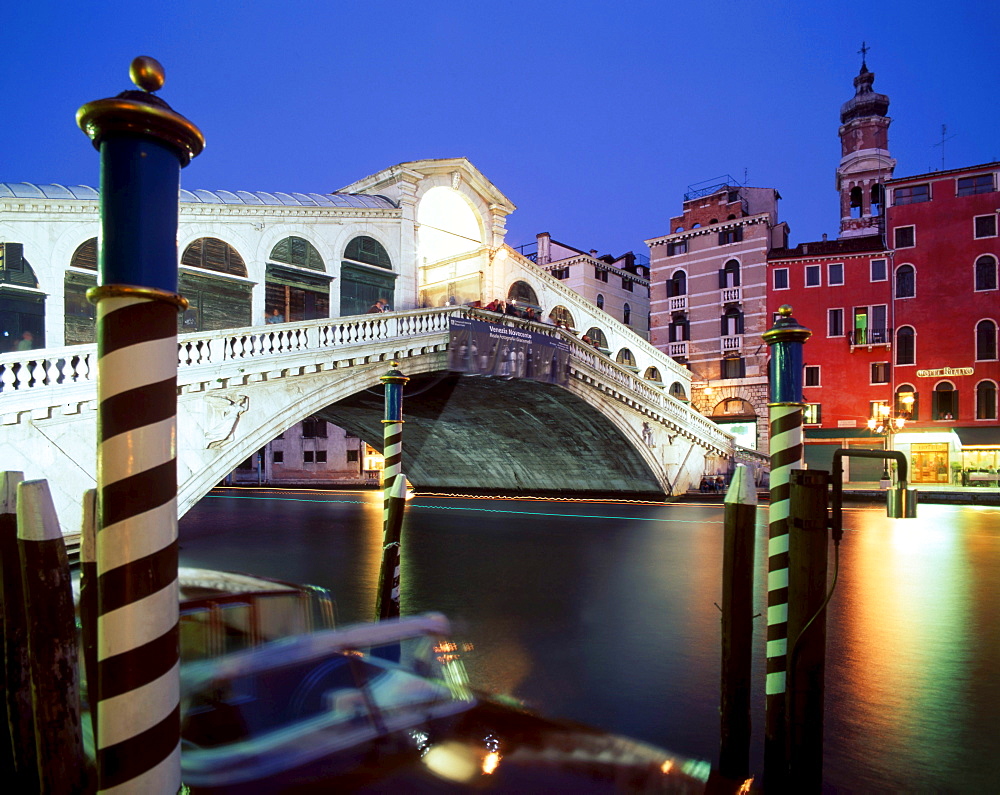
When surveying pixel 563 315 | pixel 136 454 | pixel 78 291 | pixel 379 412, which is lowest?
pixel 136 454

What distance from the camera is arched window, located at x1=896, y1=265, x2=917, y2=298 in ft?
83.7

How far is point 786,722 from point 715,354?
88.6ft

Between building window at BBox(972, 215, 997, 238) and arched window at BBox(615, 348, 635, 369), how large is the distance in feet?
42.2

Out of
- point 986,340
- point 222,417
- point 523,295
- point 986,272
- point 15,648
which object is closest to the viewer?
point 15,648

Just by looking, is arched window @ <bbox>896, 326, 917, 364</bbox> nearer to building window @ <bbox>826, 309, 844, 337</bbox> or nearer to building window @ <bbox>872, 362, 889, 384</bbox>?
building window @ <bbox>872, 362, 889, 384</bbox>

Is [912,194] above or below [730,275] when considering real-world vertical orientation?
above

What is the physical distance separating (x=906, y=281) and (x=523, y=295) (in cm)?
1460

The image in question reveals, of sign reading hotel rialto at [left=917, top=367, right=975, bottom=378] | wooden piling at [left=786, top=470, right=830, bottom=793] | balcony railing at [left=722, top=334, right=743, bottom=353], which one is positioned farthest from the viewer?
balcony railing at [left=722, top=334, right=743, bottom=353]

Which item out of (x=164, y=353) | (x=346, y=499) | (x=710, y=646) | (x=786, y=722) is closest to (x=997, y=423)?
(x=346, y=499)

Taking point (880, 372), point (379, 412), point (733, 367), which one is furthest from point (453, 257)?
point (880, 372)

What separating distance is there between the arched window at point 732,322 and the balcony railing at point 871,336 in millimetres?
4122

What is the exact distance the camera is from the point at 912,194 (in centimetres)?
2586

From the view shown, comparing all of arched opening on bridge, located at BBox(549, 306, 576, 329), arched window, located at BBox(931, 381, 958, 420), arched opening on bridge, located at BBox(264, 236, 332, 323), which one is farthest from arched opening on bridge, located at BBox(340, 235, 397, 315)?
arched window, located at BBox(931, 381, 958, 420)

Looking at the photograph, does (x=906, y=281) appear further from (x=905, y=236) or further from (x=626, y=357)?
(x=626, y=357)
